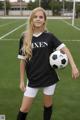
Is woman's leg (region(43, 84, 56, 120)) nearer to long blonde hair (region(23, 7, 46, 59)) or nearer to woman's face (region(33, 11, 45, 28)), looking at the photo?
long blonde hair (region(23, 7, 46, 59))

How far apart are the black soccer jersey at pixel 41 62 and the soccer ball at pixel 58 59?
68mm

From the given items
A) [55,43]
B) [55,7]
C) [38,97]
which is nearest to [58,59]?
[55,43]

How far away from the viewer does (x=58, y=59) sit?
5.89m

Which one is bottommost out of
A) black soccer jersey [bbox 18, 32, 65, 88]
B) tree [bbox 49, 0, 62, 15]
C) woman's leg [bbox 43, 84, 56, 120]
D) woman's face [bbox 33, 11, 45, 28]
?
tree [bbox 49, 0, 62, 15]

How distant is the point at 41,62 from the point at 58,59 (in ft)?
0.76

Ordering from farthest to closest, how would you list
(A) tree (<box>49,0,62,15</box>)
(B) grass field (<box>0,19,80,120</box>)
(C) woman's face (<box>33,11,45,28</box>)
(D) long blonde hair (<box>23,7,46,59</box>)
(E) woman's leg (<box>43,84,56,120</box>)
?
(A) tree (<box>49,0,62,15</box>) < (B) grass field (<box>0,19,80,120</box>) < (E) woman's leg (<box>43,84,56,120</box>) < (C) woman's face (<box>33,11,45,28</box>) < (D) long blonde hair (<box>23,7,46,59</box>)

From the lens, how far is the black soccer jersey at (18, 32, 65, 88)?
19.1 ft

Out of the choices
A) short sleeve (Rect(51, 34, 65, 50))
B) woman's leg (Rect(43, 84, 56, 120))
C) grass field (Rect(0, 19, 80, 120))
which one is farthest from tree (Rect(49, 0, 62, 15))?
short sleeve (Rect(51, 34, 65, 50))

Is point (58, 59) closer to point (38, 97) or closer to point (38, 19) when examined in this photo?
point (38, 19)

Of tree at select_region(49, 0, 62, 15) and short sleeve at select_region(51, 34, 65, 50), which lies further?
tree at select_region(49, 0, 62, 15)

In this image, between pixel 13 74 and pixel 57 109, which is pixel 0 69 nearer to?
pixel 13 74

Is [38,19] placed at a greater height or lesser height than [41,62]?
greater

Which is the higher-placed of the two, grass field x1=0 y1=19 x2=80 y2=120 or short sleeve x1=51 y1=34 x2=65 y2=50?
short sleeve x1=51 y1=34 x2=65 y2=50

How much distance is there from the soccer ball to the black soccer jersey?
7 centimetres
